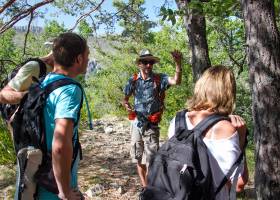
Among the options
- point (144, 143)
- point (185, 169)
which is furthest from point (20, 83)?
point (144, 143)

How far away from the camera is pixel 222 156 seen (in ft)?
6.90

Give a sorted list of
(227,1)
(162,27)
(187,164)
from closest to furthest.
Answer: (187,164) → (227,1) → (162,27)

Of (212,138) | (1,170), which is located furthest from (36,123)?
(1,170)

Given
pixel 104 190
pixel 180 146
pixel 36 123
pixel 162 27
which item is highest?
pixel 162 27

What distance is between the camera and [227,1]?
496 centimetres

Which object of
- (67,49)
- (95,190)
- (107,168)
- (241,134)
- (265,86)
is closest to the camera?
(241,134)

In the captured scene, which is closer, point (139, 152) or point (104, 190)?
point (139, 152)

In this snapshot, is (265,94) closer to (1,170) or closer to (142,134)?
(142,134)

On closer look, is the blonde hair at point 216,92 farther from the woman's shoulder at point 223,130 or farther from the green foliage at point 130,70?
the green foliage at point 130,70

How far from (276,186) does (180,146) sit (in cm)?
150

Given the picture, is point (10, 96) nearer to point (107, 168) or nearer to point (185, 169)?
point (185, 169)

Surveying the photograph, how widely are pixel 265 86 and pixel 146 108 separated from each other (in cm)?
222

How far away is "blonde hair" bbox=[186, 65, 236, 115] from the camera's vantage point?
7.36 ft

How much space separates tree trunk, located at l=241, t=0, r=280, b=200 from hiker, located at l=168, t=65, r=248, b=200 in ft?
3.45
